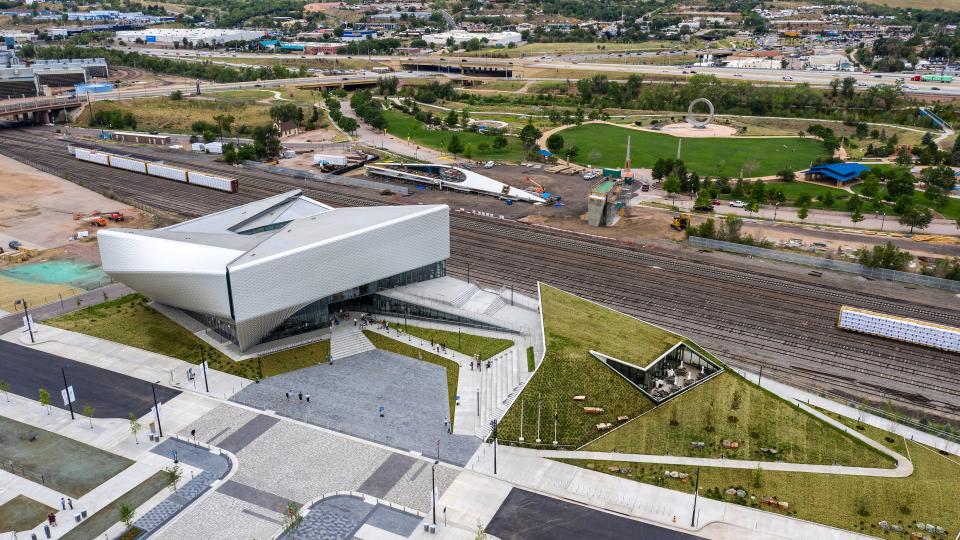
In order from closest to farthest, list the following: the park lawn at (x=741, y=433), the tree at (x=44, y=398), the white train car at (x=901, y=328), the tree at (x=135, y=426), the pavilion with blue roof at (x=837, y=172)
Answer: the park lawn at (x=741, y=433)
the tree at (x=135, y=426)
the tree at (x=44, y=398)
the white train car at (x=901, y=328)
the pavilion with blue roof at (x=837, y=172)

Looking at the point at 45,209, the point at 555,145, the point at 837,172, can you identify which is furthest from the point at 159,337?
the point at 837,172

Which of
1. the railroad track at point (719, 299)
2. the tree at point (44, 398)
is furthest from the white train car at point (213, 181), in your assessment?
the tree at point (44, 398)

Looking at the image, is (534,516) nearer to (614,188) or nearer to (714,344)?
(714,344)

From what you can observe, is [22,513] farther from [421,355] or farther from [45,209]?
[45,209]

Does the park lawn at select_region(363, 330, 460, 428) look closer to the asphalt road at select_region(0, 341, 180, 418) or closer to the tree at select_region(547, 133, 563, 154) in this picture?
the asphalt road at select_region(0, 341, 180, 418)

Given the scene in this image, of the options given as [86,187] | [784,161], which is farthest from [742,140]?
[86,187]

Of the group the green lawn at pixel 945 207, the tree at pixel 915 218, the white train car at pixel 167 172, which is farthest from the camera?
the white train car at pixel 167 172

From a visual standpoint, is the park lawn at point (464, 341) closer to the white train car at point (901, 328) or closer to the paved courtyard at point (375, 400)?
Answer: the paved courtyard at point (375, 400)

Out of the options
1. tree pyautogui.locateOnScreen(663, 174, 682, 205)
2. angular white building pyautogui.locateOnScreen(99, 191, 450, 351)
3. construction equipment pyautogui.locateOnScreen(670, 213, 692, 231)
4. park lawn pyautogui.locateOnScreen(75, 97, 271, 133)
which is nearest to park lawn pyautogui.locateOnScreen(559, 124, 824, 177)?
tree pyautogui.locateOnScreen(663, 174, 682, 205)
